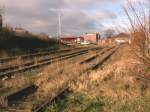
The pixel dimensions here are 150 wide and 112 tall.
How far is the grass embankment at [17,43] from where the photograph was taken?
37225mm

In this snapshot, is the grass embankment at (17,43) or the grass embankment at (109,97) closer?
the grass embankment at (109,97)

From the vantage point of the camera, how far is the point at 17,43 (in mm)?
43750

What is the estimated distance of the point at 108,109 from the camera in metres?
8.95

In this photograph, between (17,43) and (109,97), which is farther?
(17,43)

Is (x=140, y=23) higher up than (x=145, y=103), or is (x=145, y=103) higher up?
(x=140, y=23)

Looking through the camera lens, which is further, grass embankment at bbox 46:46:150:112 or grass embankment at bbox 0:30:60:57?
grass embankment at bbox 0:30:60:57

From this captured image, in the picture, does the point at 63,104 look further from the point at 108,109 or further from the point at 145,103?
the point at 145,103

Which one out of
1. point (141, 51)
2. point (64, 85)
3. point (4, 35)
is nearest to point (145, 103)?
point (141, 51)

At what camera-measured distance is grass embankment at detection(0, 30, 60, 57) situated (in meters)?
37.2

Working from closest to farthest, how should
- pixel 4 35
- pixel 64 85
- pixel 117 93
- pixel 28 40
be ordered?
pixel 117 93
pixel 64 85
pixel 4 35
pixel 28 40

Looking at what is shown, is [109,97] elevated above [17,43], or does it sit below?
below

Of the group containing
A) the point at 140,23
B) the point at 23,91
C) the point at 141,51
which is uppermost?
the point at 140,23

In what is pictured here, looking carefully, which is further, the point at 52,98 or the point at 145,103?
the point at 52,98

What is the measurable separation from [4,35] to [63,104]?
1232 inches
